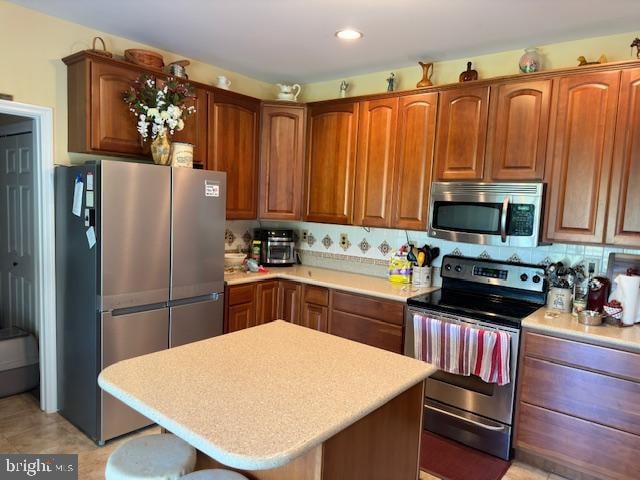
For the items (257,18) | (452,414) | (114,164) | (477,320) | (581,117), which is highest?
(257,18)

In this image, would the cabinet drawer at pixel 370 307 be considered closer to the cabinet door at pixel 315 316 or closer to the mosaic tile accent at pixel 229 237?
the cabinet door at pixel 315 316

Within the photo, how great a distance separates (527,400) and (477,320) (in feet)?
1.67

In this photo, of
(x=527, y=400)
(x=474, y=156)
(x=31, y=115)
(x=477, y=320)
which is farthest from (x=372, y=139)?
(x=31, y=115)

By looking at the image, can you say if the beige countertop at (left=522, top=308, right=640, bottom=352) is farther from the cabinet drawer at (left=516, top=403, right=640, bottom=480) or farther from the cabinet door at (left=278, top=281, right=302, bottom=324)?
the cabinet door at (left=278, top=281, right=302, bottom=324)

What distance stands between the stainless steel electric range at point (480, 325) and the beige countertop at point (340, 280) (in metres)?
A: 0.17

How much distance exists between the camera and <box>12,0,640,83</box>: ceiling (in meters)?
2.43

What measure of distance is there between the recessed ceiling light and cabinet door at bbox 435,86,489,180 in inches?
27.9

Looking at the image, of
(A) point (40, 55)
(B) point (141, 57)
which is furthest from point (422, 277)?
(A) point (40, 55)

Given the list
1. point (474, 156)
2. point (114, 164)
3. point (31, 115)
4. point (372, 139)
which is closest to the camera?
point (114, 164)

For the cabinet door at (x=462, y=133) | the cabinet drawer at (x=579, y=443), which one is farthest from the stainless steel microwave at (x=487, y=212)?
the cabinet drawer at (x=579, y=443)

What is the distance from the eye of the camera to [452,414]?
284cm

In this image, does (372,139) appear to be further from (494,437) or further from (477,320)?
(494,437)

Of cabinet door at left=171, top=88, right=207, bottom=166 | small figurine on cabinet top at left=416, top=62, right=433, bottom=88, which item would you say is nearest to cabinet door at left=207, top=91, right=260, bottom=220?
cabinet door at left=171, top=88, right=207, bottom=166

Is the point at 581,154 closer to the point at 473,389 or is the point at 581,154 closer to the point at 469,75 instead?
the point at 469,75
